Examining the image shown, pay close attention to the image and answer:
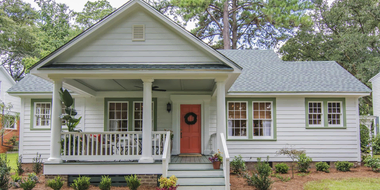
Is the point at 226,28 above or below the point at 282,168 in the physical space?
above

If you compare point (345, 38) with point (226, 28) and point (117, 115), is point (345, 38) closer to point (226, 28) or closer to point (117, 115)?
point (226, 28)

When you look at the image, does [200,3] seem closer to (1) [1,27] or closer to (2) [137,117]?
(2) [137,117]

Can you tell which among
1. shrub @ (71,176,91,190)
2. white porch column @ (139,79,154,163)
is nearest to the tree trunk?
white porch column @ (139,79,154,163)

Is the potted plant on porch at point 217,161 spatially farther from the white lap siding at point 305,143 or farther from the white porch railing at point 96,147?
the white lap siding at point 305,143

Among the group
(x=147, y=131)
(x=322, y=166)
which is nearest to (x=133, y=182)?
(x=147, y=131)

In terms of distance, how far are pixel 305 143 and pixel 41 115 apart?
36.0ft

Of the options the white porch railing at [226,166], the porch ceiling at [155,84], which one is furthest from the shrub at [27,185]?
the white porch railing at [226,166]

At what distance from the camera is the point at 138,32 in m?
9.48

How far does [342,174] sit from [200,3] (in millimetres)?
15921

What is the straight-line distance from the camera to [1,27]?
90.8ft

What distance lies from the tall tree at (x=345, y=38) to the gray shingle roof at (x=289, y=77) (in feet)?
30.1

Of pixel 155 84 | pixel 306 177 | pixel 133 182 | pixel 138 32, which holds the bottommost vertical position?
pixel 306 177

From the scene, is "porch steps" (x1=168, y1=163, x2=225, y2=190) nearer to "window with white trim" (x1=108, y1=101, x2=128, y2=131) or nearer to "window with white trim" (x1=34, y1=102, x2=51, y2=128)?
"window with white trim" (x1=108, y1=101, x2=128, y2=131)

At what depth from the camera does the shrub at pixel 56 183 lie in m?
8.36
